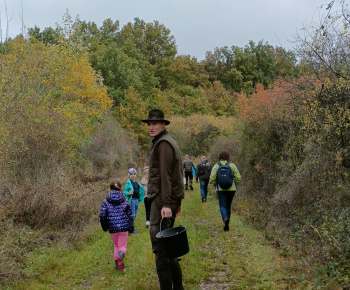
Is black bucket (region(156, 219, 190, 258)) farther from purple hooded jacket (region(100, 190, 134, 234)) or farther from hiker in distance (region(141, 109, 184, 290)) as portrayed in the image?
purple hooded jacket (region(100, 190, 134, 234))

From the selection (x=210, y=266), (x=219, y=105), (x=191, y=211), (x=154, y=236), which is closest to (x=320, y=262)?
(x=210, y=266)

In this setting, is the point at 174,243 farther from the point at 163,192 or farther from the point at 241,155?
the point at 241,155

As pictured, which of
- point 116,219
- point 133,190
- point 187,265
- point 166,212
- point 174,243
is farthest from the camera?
point 133,190

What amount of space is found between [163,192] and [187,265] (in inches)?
95.1

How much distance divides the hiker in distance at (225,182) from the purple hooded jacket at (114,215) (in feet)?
10.0

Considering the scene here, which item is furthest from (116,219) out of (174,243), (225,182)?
(225,182)

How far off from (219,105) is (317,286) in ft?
158

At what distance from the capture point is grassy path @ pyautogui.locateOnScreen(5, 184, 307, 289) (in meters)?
5.32

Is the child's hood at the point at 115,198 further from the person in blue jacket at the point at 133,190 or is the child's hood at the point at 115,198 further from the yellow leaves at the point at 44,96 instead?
the yellow leaves at the point at 44,96

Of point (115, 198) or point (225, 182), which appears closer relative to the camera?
point (115, 198)

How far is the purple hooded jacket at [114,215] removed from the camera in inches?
262

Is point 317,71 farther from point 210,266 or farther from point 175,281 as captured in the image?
point 175,281

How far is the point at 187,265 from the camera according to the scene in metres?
6.18

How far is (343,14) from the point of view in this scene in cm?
609
